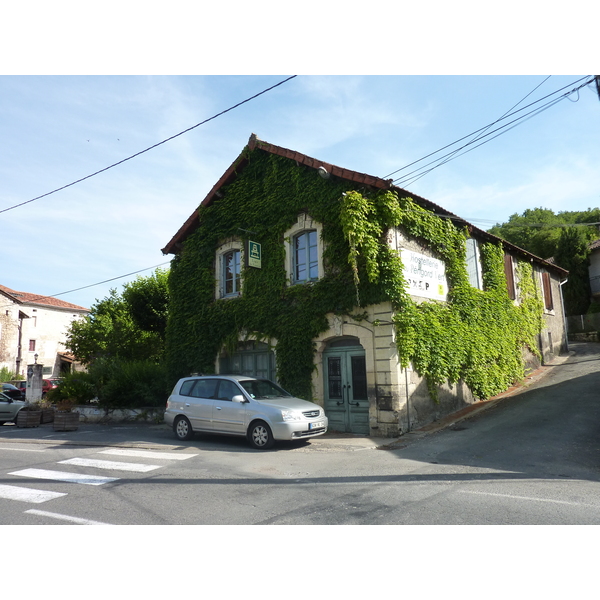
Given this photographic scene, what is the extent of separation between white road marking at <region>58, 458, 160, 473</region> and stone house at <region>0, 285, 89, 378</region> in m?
32.9

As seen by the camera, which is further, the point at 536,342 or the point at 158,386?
the point at 536,342

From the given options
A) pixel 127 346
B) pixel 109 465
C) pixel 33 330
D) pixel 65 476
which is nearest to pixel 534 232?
pixel 127 346

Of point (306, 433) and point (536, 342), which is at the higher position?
point (536, 342)

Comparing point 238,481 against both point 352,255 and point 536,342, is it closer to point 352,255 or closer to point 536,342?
point 352,255

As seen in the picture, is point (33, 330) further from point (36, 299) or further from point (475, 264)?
point (475, 264)

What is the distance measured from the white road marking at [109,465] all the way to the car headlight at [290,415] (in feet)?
8.56

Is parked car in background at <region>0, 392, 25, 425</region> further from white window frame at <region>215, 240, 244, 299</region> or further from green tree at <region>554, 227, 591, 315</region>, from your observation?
green tree at <region>554, 227, 591, 315</region>

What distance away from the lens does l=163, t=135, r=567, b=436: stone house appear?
38.4ft

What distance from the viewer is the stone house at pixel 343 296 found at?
11.7 meters

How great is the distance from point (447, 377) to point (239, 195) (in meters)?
8.74

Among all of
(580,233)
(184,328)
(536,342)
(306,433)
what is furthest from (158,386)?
(580,233)

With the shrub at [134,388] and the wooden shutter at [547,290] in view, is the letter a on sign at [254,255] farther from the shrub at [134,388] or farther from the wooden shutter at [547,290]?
the wooden shutter at [547,290]

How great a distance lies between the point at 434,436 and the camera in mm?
10711

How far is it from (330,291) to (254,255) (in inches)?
120
